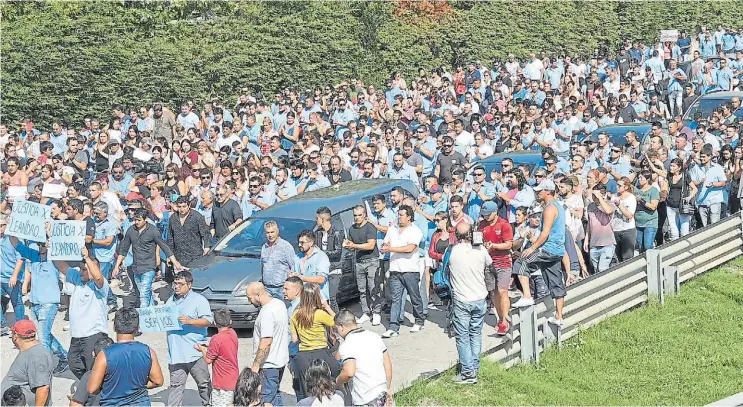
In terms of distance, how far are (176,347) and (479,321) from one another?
2974 mm

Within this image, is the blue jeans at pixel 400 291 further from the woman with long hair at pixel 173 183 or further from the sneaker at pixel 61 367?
the woman with long hair at pixel 173 183

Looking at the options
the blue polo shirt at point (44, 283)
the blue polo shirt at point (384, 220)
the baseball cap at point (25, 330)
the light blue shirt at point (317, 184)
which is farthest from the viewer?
the light blue shirt at point (317, 184)

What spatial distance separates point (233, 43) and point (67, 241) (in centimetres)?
1963

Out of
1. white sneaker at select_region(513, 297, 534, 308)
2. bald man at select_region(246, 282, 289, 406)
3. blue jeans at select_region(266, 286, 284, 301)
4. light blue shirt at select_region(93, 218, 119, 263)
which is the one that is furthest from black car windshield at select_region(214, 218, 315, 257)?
bald man at select_region(246, 282, 289, 406)

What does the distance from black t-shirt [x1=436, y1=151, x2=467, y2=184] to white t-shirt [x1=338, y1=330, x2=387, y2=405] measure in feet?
29.9

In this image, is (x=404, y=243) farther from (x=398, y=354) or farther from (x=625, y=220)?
(x=625, y=220)

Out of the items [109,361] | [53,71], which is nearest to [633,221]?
[109,361]

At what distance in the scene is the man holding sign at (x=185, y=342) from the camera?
10.6 m

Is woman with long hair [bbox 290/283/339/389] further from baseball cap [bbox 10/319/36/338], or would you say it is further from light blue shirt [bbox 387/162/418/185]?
light blue shirt [bbox 387/162/418/185]

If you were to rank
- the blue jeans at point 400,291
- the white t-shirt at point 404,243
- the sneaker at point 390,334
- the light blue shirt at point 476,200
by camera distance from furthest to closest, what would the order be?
1. the light blue shirt at point 476,200
2. the sneaker at point 390,334
3. the blue jeans at point 400,291
4. the white t-shirt at point 404,243

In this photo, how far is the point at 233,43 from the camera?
103ft

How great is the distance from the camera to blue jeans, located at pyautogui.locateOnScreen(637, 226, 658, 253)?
15211mm

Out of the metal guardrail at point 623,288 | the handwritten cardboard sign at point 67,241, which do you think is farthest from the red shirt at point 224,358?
the metal guardrail at point 623,288

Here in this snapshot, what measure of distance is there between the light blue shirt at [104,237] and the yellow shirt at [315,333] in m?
4.77
